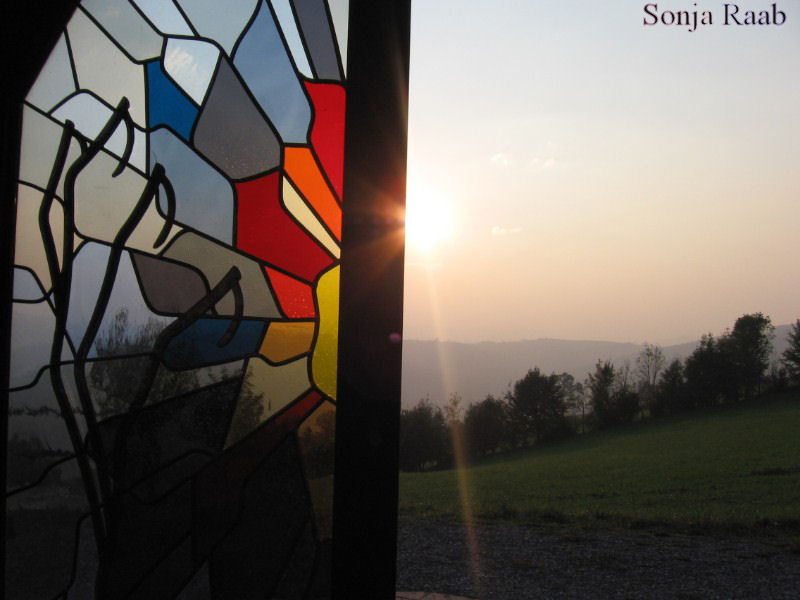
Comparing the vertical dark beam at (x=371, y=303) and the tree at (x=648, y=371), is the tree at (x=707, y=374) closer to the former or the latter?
the tree at (x=648, y=371)

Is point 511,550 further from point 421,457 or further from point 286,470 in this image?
point 421,457

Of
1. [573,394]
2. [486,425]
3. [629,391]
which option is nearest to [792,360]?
[629,391]

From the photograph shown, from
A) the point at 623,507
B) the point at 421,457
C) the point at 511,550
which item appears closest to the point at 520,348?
the point at 421,457

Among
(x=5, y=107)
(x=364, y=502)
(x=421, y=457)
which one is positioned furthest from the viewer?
(x=421, y=457)

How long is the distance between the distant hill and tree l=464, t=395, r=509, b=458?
0.19 m

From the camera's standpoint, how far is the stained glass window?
1195 mm

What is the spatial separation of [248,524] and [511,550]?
405 cm

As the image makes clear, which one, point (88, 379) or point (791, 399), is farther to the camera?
point (791, 399)

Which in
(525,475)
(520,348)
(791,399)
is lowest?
(525,475)

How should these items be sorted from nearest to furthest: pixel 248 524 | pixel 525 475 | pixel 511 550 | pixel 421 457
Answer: pixel 248 524
pixel 511 550
pixel 525 475
pixel 421 457

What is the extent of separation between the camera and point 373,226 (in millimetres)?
1060

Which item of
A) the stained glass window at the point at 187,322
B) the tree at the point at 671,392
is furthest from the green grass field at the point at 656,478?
the stained glass window at the point at 187,322

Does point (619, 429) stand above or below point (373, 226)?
below

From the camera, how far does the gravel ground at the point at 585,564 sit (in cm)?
386
